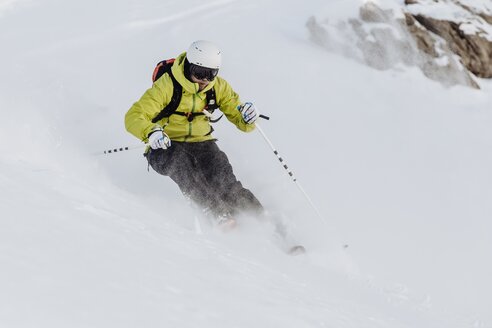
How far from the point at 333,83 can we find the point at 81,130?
166 inches

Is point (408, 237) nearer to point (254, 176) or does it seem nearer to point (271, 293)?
A: point (254, 176)

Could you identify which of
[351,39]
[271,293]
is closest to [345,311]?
[271,293]

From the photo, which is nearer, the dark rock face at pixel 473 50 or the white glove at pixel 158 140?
the white glove at pixel 158 140

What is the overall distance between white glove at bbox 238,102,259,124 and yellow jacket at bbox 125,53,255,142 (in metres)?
0.15

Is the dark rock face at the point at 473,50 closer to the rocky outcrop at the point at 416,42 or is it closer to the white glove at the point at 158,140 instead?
the rocky outcrop at the point at 416,42

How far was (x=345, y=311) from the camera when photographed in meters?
3.71

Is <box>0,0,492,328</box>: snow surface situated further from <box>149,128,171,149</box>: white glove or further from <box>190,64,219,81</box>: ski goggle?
<box>190,64,219,81</box>: ski goggle

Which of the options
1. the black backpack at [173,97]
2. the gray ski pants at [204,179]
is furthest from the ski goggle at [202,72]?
the gray ski pants at [204,179]

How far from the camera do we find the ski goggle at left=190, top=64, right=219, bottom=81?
235 inches

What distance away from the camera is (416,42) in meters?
10.3

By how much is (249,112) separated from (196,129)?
63 centimetres

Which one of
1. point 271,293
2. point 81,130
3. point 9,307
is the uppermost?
point 9,307

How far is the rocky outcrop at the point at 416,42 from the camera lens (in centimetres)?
1023

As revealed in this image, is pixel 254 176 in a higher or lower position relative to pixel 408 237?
lower
